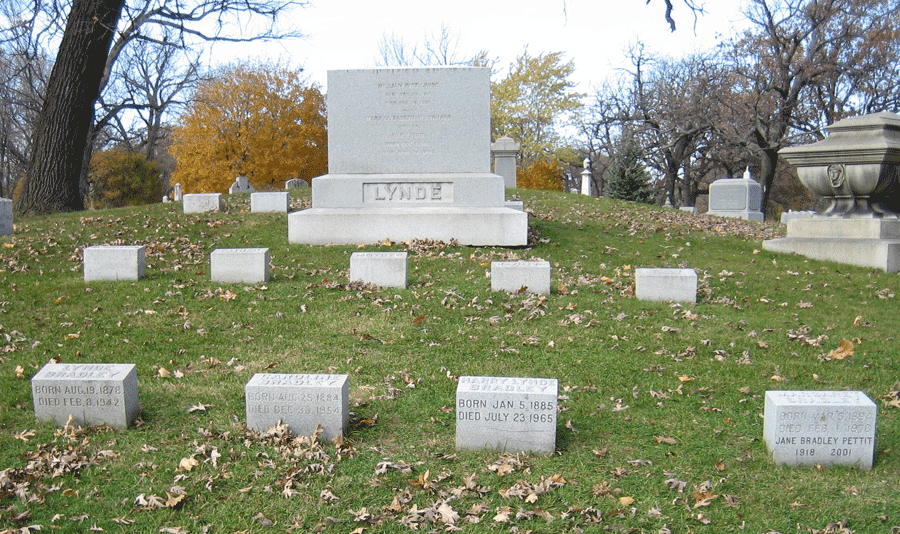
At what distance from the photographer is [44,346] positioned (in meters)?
6.12

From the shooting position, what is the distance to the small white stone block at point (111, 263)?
8172 millimetres

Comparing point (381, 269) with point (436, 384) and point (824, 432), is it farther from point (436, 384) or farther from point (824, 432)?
point (824, 432)

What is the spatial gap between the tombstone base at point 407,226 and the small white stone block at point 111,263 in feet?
9.87

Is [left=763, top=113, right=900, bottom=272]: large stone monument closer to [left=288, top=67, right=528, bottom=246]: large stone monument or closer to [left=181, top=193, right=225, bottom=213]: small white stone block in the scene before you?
[left=288, top=67, right=528, bottom=246]: large stone monument

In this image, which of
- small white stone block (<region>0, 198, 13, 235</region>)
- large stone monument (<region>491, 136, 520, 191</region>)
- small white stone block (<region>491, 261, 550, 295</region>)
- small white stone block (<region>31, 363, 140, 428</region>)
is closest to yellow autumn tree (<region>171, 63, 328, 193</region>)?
large stone monument (<region>491, 136, 520, 191</region>)

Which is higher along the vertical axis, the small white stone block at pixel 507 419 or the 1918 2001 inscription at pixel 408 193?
the 1918 2001 inscription at pixel 408 193

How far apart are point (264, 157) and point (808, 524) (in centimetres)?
3079

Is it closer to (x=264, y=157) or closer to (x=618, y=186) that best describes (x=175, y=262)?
(x=618, y=186)

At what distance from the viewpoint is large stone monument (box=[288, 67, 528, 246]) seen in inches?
430

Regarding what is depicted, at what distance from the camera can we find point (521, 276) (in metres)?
7.94

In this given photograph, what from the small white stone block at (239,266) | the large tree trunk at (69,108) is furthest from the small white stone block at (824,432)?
the large tree trunk at (69,108)

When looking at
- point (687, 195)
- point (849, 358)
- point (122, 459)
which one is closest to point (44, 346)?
point (122, 459)

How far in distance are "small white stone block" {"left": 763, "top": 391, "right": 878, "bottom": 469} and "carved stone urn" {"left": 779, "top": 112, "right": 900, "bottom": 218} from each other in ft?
24.5

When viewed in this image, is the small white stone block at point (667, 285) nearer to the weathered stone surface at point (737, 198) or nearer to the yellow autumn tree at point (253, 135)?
the weathered stone surface at point (737, 198)
